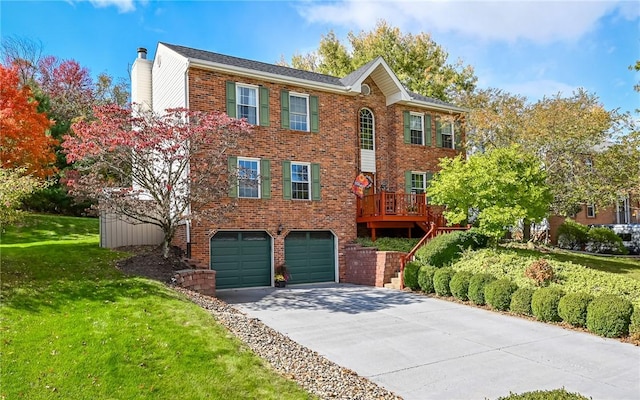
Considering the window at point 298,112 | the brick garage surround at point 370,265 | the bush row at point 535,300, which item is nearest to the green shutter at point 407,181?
the brick garage surround at point 370,265

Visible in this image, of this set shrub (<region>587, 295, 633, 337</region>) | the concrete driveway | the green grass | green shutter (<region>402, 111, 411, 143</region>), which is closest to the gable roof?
green shutter (<region>402, 111, 411, 143</region>)

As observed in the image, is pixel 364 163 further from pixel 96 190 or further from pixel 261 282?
pixel 96 190

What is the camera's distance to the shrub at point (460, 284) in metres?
12.5

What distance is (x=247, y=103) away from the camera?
51.5 feet

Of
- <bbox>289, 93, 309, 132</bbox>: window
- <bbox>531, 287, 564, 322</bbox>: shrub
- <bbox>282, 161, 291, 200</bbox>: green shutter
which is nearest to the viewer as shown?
<bbox>531, 287, 564, 322</bbox>: shrub

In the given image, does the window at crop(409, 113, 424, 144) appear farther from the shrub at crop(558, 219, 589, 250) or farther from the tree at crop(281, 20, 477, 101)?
the tree at crop(281, 20, 477, 101)

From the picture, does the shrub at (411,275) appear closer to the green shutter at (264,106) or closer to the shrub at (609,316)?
the shrub at (609,316)

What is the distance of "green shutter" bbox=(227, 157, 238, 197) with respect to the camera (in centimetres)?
1321

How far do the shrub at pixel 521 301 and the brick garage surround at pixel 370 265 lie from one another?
16.1 ft

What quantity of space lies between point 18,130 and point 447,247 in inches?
596

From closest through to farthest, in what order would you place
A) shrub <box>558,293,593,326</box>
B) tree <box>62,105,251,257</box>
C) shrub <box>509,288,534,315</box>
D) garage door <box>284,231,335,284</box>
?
1. shrub <box>558,293,593,326</box>
2. shrub <box>509,288,534,315</box>
3. tree <box>62,105,251,257</box>
4. garage door <box>284,231,335,284</box>

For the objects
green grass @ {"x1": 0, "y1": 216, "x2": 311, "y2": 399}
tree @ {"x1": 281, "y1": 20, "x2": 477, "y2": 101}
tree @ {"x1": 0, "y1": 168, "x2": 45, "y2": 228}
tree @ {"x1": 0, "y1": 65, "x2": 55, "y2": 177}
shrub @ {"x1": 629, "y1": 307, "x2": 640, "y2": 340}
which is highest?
tree @ {"x1": 281, "y1": 20, "x2": 477, "y2": 101}

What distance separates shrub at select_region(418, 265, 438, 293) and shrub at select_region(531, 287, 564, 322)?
3.41m

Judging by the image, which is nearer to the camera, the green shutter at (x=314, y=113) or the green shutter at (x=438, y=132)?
the green shutter at (x=314, y=113)
